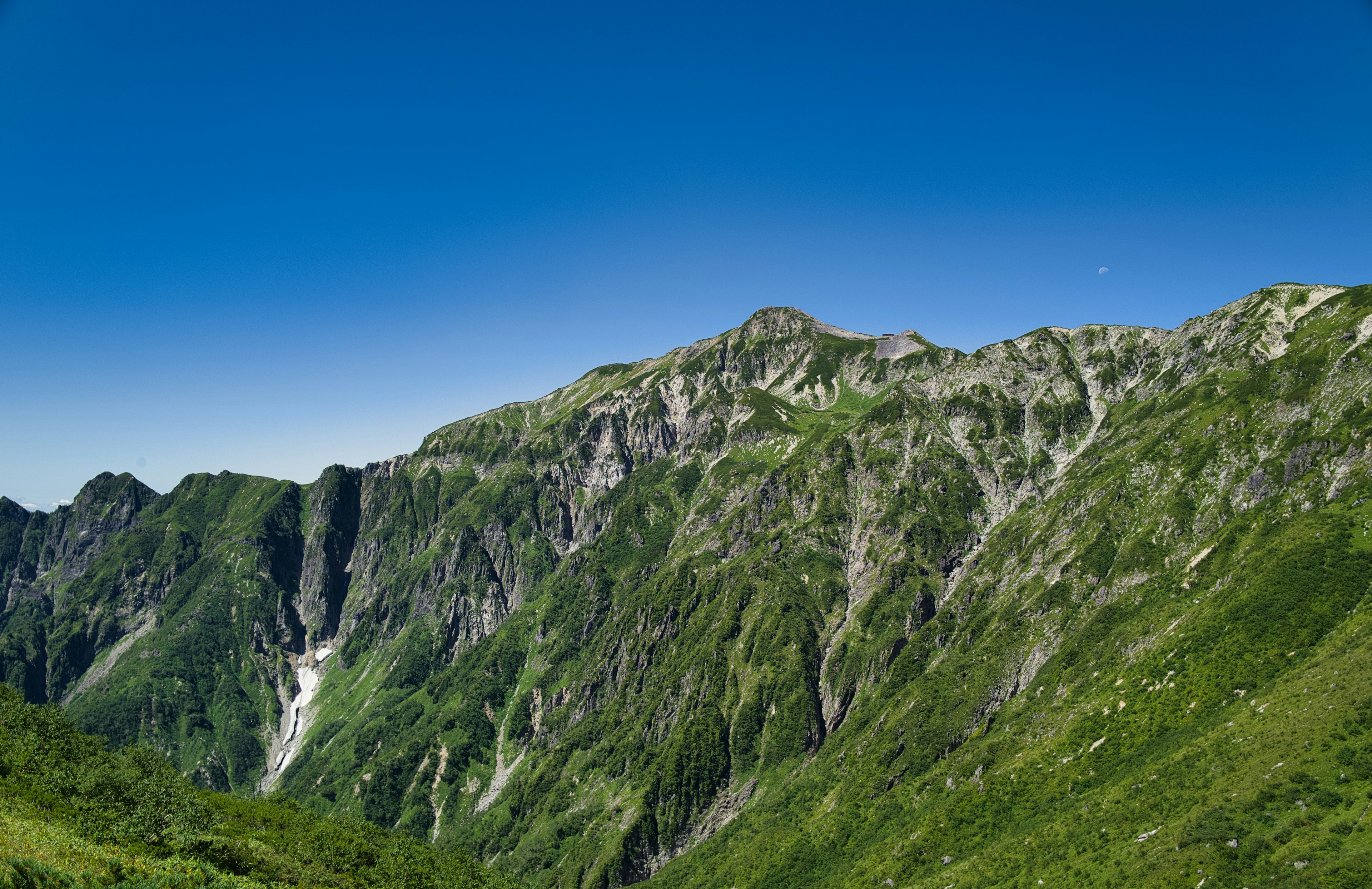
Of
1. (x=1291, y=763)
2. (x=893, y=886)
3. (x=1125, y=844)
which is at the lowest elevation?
(x=893, y=886)

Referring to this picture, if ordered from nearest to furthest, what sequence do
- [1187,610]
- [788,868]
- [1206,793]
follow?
[1206,793], [1187,610], [788,868]

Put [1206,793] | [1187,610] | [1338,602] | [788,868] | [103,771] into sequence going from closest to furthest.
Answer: [103,771], [1206,793], [1338,602], [1187,610], [788,868]

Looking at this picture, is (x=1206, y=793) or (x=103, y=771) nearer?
(x=103, y=771)

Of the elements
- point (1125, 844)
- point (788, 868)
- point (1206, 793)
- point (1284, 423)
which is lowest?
point (788, 868)

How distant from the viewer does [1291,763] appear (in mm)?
85500

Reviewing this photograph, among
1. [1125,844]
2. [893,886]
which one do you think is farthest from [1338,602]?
[893,886]

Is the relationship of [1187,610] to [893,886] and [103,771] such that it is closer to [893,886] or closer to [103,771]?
[893,886]

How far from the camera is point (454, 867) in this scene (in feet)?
382

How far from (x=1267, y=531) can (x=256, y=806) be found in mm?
238108

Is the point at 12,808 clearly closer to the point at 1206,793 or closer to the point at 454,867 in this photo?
the point at 454,867

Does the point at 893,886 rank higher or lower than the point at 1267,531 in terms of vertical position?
lower

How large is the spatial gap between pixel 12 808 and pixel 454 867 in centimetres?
6935

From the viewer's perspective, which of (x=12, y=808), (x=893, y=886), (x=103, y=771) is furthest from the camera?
(x=893, y=886)

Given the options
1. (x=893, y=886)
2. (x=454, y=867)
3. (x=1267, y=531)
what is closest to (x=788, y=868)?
(x=893, y=886)
